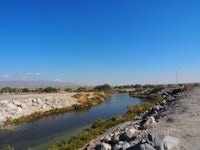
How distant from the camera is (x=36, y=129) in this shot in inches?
1127

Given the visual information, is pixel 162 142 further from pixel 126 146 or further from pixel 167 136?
pixel 126 146

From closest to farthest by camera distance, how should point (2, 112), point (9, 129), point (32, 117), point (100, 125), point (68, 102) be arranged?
point (100, 125) → point (9, 129) → point (2, 112) → point (32, 117) → point (68, 102)

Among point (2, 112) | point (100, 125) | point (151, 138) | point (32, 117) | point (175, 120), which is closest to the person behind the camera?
point (151, 138)

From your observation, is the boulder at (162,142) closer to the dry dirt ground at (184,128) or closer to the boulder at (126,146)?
the dry dirt ground at (184,128)

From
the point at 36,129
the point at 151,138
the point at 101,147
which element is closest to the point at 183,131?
the point at 151,138

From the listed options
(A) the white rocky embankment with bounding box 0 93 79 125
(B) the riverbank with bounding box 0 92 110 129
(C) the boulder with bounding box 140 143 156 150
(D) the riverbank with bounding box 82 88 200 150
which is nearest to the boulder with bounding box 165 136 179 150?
(D) the riverbank with bounding box 82 88 200 150

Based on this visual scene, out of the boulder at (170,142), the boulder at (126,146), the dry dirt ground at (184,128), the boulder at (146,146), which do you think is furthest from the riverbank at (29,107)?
the boulder at (170,142)

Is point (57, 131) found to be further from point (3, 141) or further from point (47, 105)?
point (47, 105)

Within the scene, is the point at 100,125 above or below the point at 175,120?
below

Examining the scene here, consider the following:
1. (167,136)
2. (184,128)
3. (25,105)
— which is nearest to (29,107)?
(25,105)

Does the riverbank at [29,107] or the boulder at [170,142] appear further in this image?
the riverbank at [29,107]

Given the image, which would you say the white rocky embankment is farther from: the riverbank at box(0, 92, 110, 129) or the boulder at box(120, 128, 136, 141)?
the boulder at box(120, 128, 136, 141)

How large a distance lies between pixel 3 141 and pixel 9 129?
5.72 meters

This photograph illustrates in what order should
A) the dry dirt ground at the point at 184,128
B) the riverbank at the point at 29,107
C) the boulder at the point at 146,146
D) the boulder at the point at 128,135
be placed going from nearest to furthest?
1. the boulder at the point at 146,146
2. the dry dirt ground at the point at 184,128
3. the boulder at the point at 128,135
4. the riverbank at the point at 29,107
